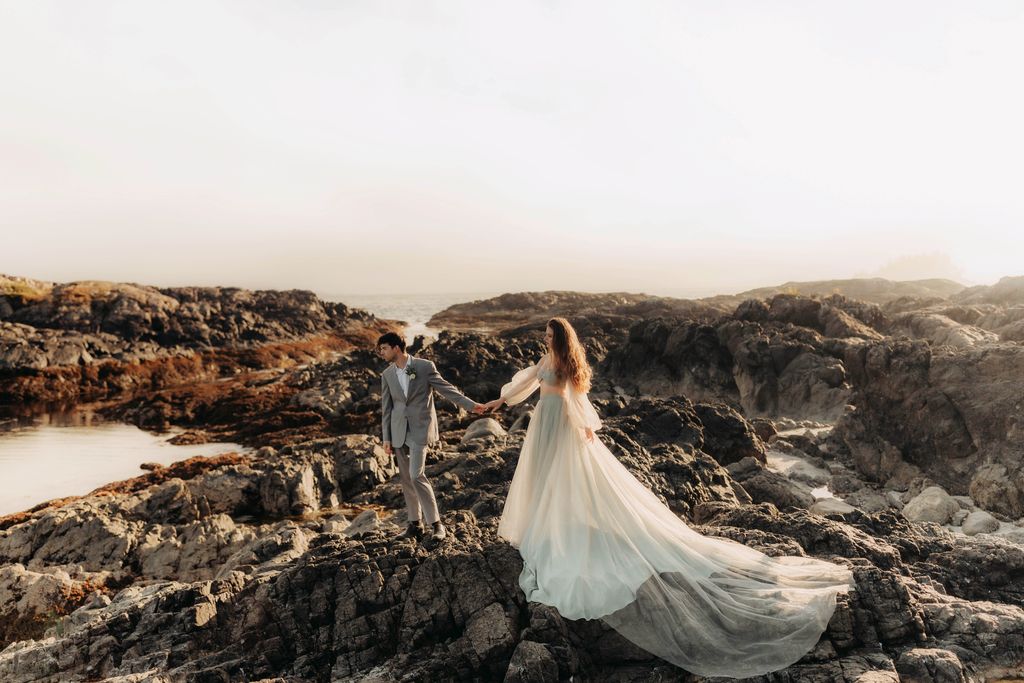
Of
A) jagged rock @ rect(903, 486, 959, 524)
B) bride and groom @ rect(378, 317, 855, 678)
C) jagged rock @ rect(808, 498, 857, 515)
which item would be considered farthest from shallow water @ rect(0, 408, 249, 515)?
jagged rock @ rect(903, 486, 959, 524)

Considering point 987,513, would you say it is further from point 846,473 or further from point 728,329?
point 728,329

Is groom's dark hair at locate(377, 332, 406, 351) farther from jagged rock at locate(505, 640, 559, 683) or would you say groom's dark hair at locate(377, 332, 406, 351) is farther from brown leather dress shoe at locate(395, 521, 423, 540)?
jagged rock at locate(505, 640, 559, 683)

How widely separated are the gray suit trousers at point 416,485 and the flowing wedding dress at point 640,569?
4.00ft

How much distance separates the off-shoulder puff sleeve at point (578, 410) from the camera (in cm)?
666

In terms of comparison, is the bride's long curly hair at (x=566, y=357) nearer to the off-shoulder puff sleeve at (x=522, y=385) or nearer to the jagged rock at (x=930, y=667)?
the off-shoulder puff sleeve at (x=522, y=385)

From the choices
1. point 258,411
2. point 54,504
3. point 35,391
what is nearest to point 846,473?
point 54,504

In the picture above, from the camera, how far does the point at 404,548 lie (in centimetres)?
674

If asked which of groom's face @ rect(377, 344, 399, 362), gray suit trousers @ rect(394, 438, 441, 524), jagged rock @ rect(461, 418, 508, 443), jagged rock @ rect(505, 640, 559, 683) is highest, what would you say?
groom's face @ rect(377, 344, 399, 362)

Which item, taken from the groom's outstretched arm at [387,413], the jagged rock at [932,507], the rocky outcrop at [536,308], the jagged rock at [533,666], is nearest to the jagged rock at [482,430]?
the groom's outstretched arm at [387,413]

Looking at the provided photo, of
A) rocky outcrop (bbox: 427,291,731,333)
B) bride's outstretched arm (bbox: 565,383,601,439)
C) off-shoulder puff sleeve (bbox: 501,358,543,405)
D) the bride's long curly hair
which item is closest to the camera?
bride's outstretched arm (bbox: 565,383,601,439)

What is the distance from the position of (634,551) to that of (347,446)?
38.0 ft

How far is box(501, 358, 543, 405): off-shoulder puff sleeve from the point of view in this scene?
23.4 ft

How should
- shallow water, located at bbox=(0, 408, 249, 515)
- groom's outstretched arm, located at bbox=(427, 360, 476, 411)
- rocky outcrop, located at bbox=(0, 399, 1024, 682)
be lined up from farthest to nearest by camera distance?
shallow water, located at bbox=(0, 408, 249, 515) → groom's outstretched arm, located at bbox=(427, 360, 476, 411) → rocky outcrop, located at bbox=(0, 399, 1024, 682)

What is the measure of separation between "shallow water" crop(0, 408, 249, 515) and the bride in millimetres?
16927
